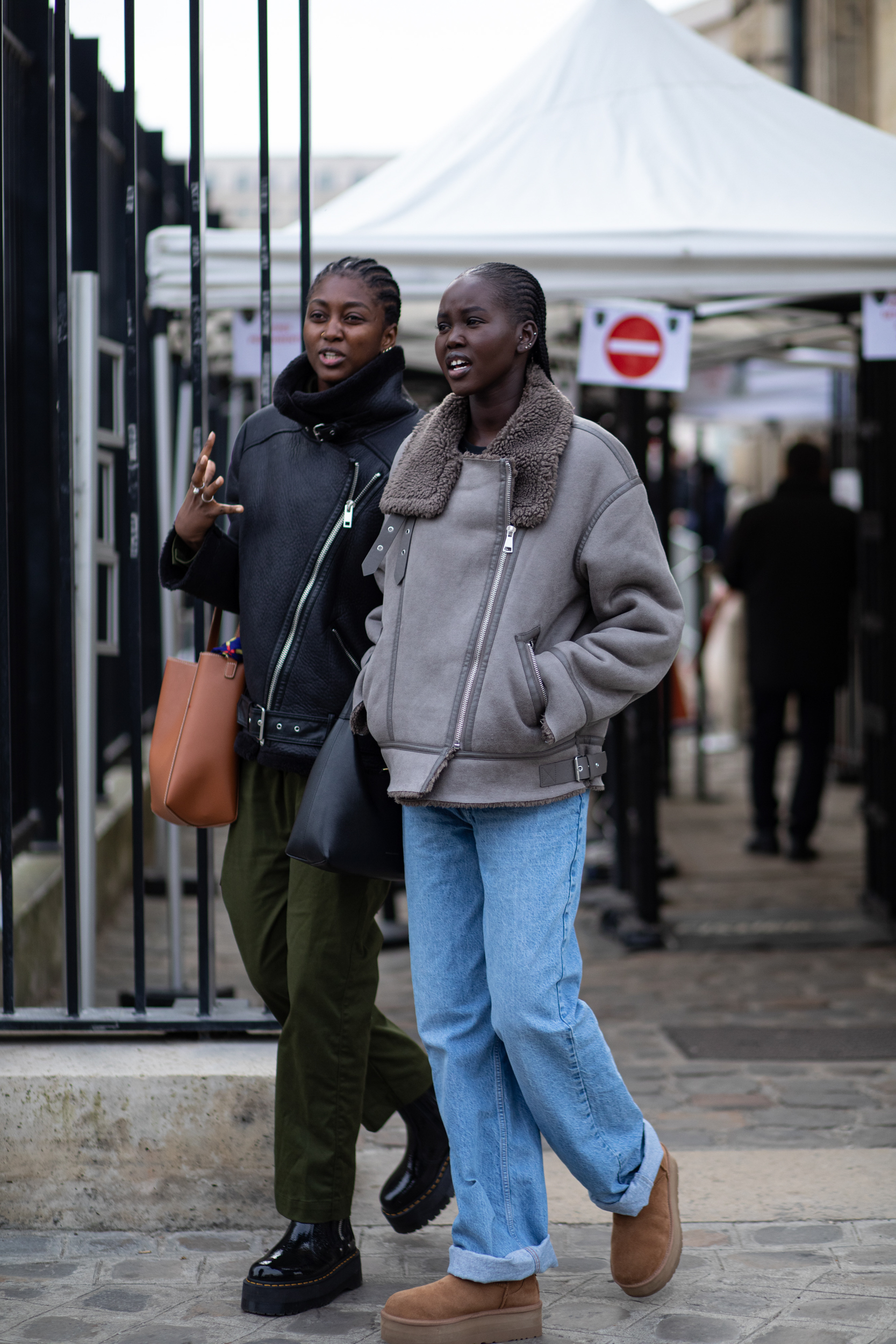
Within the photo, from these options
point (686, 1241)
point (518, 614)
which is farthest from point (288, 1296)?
point (518, 614)

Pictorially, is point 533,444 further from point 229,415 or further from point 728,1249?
point 229,415

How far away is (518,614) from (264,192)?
1492mm

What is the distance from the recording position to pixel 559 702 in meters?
2.70

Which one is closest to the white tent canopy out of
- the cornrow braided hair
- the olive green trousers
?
the cornrow braided hair

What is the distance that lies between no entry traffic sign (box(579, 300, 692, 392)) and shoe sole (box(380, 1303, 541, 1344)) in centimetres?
387

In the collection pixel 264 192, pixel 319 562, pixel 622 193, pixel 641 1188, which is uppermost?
pixel 622 193

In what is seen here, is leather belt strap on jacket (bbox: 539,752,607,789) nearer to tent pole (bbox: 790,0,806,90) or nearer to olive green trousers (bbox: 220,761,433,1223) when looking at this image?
olive green trousers (bbox: 220,761,433,1223)

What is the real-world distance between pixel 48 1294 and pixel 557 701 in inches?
64.3

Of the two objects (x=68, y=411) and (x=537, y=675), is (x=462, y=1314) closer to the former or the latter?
(x=537, y=675)

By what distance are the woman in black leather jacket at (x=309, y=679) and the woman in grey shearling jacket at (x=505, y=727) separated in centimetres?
19

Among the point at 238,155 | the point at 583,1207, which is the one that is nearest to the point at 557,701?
the point at 583,1207

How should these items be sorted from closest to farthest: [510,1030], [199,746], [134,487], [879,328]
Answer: [510,1030], [199,746], [134,487], [879,328]

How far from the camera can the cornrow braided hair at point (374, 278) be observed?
311 cm

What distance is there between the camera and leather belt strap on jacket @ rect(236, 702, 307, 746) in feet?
10.2
